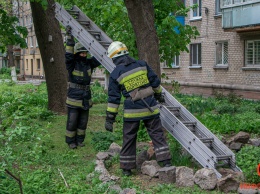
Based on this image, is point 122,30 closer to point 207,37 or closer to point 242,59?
point 242,59

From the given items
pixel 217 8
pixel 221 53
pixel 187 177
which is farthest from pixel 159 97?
pixel 217 8

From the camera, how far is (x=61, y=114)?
13.4 meters

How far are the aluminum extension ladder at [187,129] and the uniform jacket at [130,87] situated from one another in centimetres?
45

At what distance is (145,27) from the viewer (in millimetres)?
8469

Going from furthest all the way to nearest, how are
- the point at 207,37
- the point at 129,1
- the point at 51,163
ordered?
1. the point at 207,37
2. the point at 129,1
3. the point at 51,163

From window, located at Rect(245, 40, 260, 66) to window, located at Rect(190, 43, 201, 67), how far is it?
421 cm

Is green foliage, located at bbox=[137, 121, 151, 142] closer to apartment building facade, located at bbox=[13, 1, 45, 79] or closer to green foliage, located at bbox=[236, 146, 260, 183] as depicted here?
green foliage, located at bbox=[236, 146, 260, 183]

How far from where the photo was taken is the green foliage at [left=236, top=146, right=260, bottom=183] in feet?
19.2

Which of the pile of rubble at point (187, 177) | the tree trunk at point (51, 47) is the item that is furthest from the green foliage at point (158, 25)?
the pile of rubble at point (187, 177)

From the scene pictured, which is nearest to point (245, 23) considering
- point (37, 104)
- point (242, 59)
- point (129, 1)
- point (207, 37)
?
point (242, 59)

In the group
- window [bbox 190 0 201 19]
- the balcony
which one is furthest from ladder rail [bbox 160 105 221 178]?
window [bbox 190 0 201 19]

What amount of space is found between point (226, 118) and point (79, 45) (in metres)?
4.87

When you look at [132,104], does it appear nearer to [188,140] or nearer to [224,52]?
[188,140]

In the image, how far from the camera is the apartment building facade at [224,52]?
75.5 feet
